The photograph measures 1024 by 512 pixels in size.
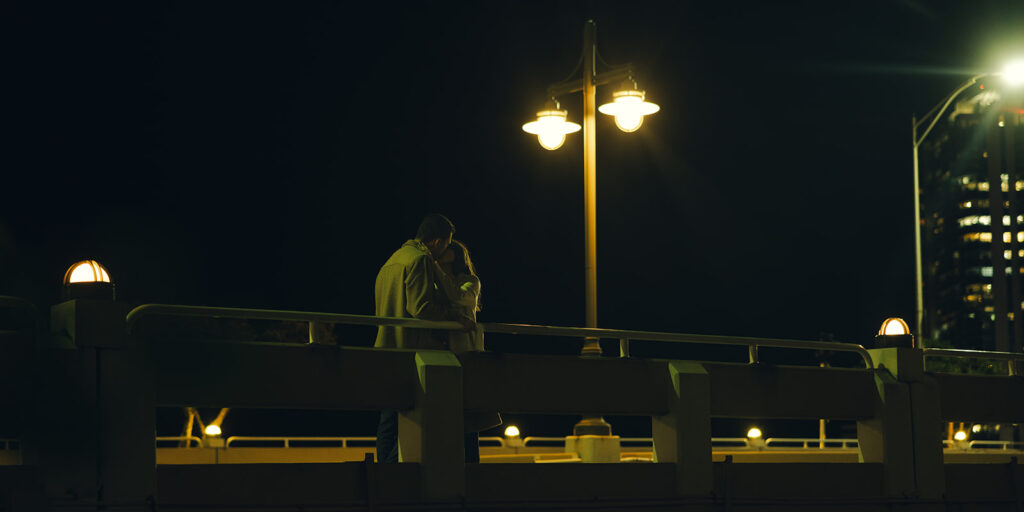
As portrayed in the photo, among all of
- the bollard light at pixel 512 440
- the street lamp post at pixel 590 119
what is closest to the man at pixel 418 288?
the street lamp post at pixel 590 119

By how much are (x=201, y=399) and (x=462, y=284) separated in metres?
2.32

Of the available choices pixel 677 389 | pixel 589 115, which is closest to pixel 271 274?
pixel 589 115

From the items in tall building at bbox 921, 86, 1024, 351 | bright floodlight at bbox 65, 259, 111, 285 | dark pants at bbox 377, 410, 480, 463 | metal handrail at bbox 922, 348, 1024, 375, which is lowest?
dark pants at bbox 377, 410, 480, 463

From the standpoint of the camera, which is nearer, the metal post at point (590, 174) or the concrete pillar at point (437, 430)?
the concrete pillar at point (437, 430)

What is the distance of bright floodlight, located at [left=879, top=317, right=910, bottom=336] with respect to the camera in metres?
12.9

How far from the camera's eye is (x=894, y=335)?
42.0ft

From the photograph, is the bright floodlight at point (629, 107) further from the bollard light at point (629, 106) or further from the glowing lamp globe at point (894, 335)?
the glowing lamp globe at point (894, 335)

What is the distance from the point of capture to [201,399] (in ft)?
28.5

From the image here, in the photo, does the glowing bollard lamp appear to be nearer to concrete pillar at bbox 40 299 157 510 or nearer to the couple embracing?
concrete pillar at bbox 40 299 157 510

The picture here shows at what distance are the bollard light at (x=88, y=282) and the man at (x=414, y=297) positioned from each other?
218 centimetres

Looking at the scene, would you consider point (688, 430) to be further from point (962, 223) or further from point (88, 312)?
point (962, 223)

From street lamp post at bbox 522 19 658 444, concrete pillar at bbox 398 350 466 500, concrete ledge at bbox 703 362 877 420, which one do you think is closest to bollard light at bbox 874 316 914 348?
concrete ledge at bbox 703 362 877 420

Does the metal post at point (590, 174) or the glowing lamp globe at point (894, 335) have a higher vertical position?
the metal post at point (590, 174)

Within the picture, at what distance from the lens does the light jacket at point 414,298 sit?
32.5ft
